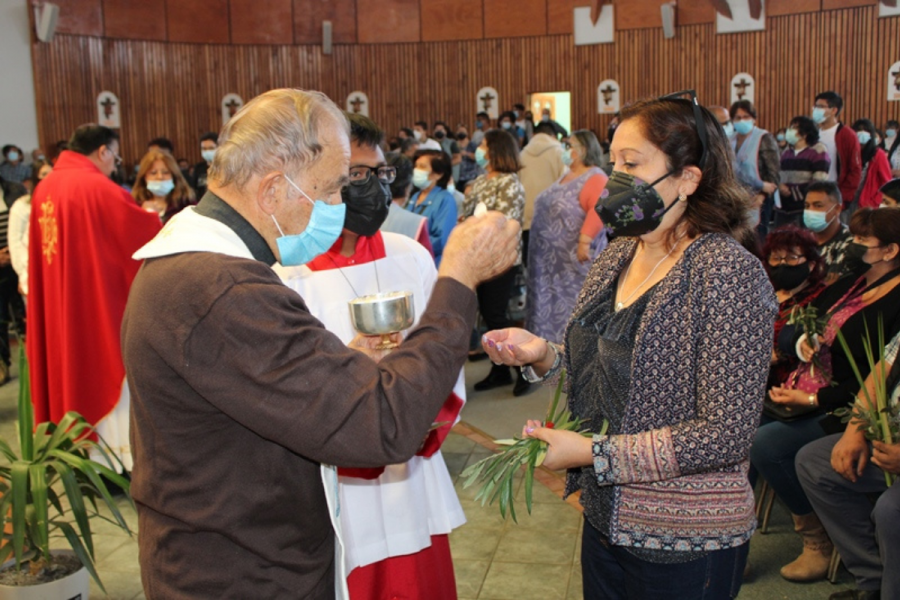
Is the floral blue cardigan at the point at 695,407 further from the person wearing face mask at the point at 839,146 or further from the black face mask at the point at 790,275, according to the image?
the person wearing face mask at the point at 839,146

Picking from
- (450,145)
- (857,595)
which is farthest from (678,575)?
(450,145)

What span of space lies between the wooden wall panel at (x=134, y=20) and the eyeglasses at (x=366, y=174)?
1373 centimetres

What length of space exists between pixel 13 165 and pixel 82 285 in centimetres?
936

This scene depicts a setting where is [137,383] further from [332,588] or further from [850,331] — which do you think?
[850,331]

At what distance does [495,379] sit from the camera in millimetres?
6020

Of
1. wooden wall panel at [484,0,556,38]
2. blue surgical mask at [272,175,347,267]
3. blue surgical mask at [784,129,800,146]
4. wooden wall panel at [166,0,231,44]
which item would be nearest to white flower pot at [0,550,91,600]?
blue surgical mask at [272,175,347,267]

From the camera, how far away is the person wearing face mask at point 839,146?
8133 millimetres

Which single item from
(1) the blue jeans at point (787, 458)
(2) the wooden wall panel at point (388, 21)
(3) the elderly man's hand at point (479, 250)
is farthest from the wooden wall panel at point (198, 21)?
(3) the elderly man's hand at point (479, 250)

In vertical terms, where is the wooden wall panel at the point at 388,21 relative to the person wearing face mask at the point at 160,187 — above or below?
above

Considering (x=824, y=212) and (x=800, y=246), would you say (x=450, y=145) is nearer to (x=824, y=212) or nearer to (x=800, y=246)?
(x=824, y=212)

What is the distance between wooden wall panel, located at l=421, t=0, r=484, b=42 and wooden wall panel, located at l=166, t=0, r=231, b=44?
12.2 ft

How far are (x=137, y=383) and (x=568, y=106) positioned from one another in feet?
50.9

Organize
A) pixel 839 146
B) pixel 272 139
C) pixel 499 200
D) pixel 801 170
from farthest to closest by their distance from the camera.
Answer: pixel 839 146 → pixel 801 170 → pixel 499 200 → pixel 272 139

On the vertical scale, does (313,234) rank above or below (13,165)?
below
